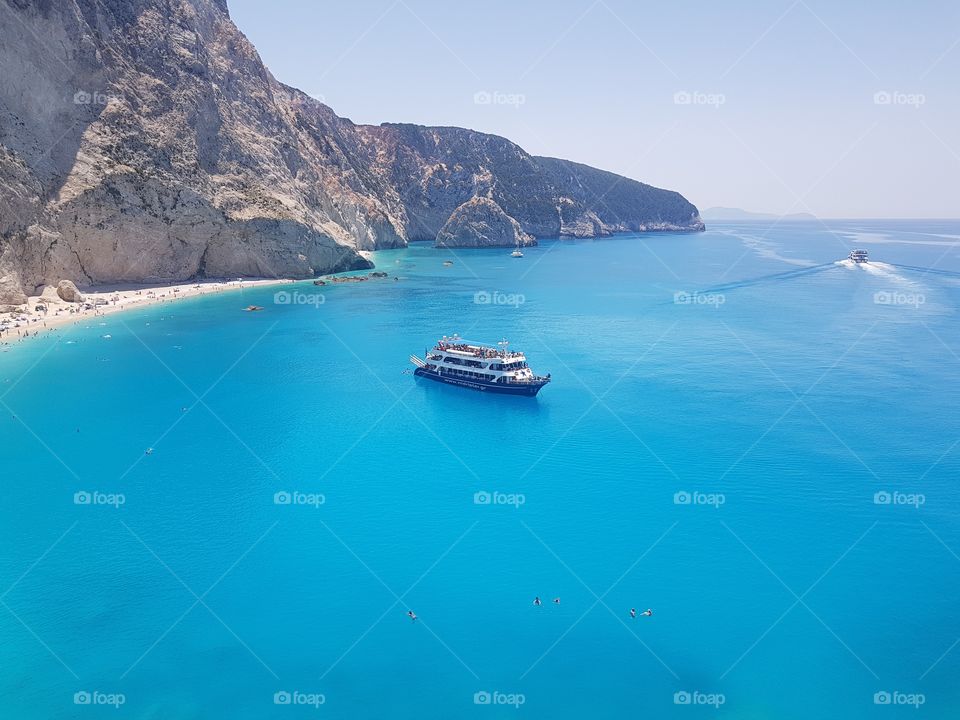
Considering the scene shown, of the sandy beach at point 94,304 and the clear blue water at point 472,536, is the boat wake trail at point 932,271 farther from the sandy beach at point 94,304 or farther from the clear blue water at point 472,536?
the sandy beach at point 94,304


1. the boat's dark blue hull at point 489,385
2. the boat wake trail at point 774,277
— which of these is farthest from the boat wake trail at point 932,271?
the boat's dark blue hull at point 489,385

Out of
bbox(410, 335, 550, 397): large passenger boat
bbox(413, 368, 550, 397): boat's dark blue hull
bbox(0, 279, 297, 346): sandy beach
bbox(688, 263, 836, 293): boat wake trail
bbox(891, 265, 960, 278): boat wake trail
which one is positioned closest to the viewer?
bbox(413, 368, 550, 397): boat's dark blue hull

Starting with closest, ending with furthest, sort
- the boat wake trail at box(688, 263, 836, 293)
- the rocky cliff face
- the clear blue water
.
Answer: the clear blue water → the rocky cliff face → the boat wake trail at box(688, 263, 836, 293)

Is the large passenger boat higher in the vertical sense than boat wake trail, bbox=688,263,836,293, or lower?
lower

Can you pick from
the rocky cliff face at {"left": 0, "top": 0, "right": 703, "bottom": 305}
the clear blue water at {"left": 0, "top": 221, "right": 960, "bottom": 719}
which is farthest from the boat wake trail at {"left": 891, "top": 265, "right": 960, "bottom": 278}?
the rocky cliff face at {"left": 0, "top": 0, "right": 703, "bottom": 305}

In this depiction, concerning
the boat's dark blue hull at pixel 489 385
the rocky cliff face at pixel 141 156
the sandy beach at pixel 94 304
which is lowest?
the sandy beach at pixel 94 304

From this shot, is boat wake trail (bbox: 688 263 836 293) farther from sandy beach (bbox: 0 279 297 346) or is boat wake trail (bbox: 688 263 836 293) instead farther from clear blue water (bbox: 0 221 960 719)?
sandy beach (bbox: 0 279 297 346)

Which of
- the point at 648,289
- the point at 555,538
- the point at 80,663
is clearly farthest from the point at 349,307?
the point at 80,663
